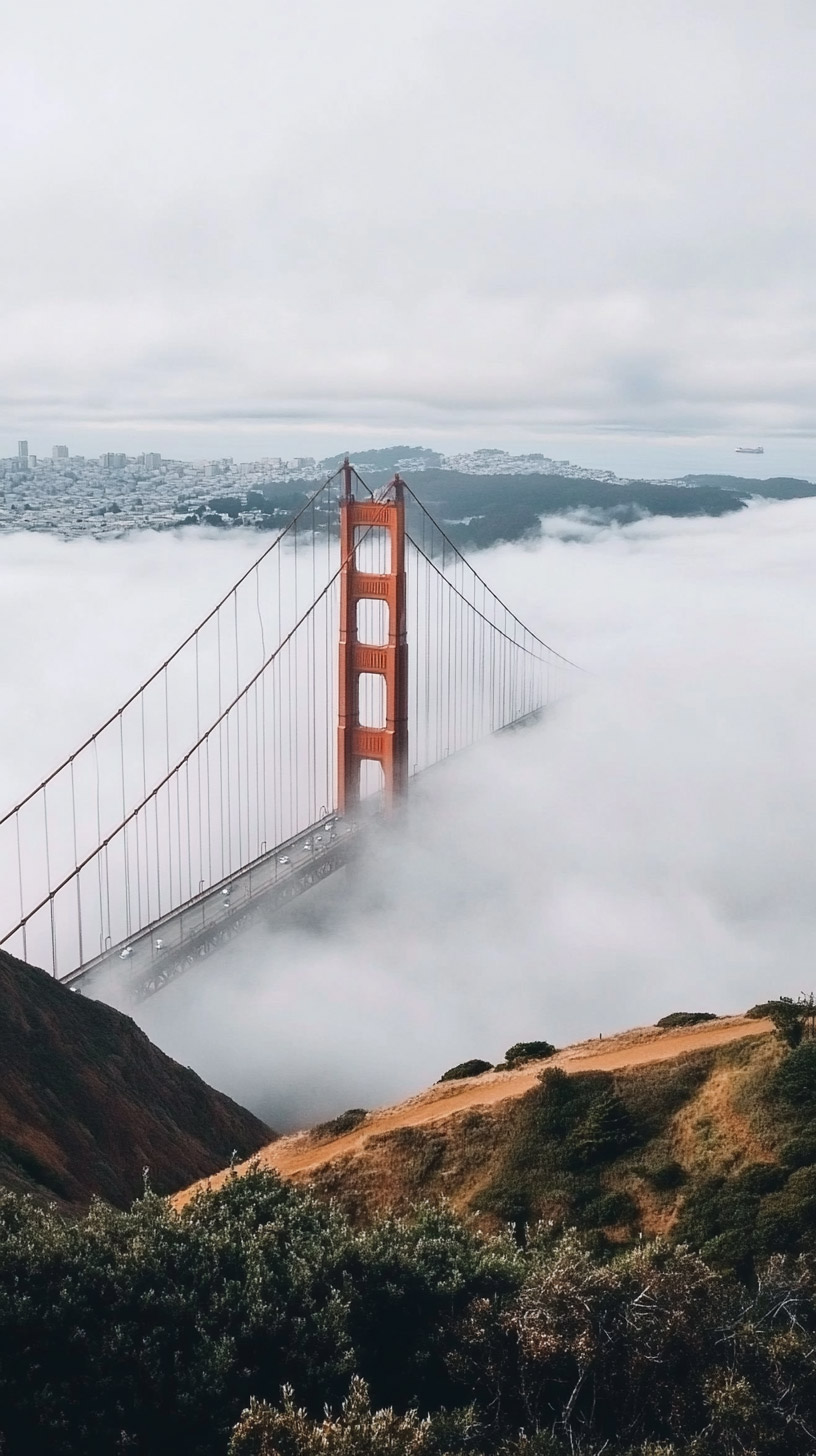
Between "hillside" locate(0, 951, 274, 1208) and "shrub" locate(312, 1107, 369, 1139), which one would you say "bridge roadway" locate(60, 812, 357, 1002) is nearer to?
"hillside" locate(0, 951, 274, 1208)

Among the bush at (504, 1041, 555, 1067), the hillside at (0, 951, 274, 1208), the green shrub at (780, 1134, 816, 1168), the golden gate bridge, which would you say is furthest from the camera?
the golden gate bridge

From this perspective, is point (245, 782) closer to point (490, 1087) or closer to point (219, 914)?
→ point (219, 914)

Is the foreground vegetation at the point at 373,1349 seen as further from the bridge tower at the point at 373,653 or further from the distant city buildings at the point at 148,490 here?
the distant city buildings at the point at 148,490

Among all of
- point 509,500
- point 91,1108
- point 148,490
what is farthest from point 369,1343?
point 148,490

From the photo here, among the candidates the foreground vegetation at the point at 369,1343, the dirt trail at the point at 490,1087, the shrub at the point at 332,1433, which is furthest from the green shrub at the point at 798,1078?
the shrub at the point at 332,1433

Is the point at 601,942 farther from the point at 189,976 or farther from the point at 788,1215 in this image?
the point at 788,1215

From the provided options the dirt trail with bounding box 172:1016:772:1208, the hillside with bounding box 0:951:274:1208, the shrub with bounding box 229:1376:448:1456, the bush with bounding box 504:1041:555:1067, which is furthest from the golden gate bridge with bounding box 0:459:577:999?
the shrub with bounding box 229:1376:448:1456
